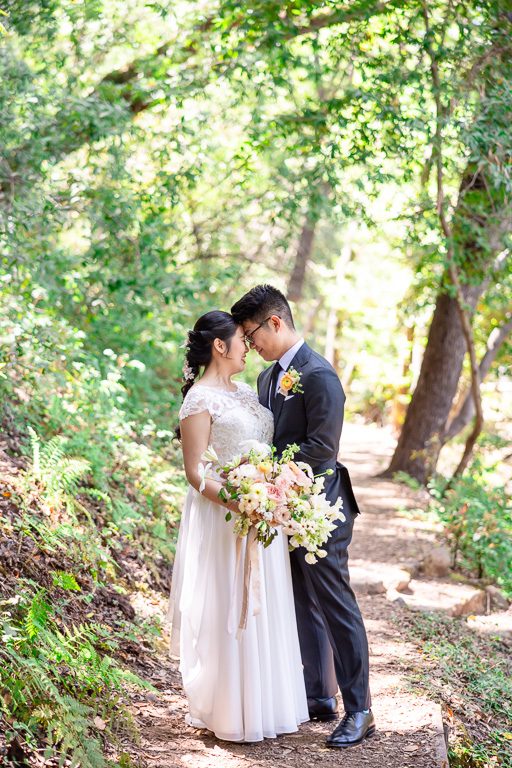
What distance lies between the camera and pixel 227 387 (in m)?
3.89

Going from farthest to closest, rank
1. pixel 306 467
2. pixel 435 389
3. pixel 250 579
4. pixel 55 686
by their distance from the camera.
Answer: pixel 435 389
pixel 250 579
pixel 306 467
pixel 55 686

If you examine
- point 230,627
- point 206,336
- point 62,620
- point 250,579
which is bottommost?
point 62,620

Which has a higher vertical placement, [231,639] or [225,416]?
[225,416]

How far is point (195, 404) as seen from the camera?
367cm

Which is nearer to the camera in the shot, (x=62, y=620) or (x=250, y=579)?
(x=250, y=579)

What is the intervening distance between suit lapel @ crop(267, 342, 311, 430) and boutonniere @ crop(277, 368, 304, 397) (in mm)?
70

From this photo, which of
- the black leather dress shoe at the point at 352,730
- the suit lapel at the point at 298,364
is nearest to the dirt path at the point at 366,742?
the black leather dress shoe at the point at 352,730

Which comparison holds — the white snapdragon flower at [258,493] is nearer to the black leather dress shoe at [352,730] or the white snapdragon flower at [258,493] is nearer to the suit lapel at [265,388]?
the suit lapel at [265,388]

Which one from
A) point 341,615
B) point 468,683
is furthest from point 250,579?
point 468,683

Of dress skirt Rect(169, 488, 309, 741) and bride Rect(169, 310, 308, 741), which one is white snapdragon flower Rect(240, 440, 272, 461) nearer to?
bride Rect(169, 310, 308, 741)

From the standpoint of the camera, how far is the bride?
3.63 m

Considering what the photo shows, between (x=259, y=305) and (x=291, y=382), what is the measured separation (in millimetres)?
487

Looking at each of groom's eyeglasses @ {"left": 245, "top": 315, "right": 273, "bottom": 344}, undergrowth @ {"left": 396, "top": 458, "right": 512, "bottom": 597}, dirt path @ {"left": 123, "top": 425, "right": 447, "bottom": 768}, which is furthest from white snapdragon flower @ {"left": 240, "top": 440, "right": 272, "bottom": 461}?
undergrowth @ {"left": 396, "top": 458, "right": 512, "bottom": 597}

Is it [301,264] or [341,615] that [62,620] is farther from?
[301,264]
